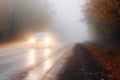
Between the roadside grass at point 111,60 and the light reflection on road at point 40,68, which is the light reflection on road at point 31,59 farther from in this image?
the roadside grass at point 111,60

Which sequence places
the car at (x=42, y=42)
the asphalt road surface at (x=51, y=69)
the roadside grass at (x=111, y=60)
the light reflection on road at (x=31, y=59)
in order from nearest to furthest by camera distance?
the asphalt road surface at (x=51, y=69)
the roadside grass at (x=111, y=60)
the light reflection on road at (x=31, y=59)
the car at (x=42, y=42)

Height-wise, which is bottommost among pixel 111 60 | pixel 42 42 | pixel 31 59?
pixel 111 60

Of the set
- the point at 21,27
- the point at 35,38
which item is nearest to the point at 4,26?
the point at 21,27

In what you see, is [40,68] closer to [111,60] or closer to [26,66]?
[26,66]

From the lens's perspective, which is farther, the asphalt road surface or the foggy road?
the foggy road

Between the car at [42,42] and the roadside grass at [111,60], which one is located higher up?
the car at [42,42]

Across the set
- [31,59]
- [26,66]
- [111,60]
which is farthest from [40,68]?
[111,60]

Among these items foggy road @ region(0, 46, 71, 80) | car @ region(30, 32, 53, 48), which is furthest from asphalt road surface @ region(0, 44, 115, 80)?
car @ region(30, 32, 53, 48)

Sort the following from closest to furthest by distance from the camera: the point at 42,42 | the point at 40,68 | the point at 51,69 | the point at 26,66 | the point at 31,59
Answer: the point at 51,69, the point at 40,68, the point at 26,66, the point at 31,59, the point at 42,42

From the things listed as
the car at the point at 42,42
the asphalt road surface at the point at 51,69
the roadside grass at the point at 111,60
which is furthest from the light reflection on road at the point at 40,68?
the car at the point at 42,42

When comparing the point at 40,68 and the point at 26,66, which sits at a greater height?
the point at 26,66

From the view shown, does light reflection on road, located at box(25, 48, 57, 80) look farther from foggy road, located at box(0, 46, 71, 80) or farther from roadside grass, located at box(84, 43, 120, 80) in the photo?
roadside grass, located at box(84, 43, 120, 80)

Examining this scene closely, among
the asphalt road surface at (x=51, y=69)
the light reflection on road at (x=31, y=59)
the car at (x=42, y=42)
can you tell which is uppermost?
the car at (x=42, y=42)

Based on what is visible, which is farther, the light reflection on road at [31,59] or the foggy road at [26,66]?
the light reflection on road at [31,59]
